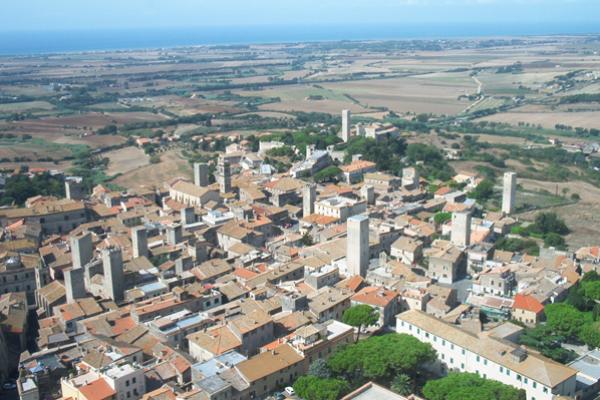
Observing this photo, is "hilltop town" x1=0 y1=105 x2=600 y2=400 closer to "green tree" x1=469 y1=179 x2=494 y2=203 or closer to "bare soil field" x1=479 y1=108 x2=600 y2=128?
"green tree" x1=469 y1=179 x2=494 y2=203

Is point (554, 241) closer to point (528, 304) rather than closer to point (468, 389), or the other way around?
point (528, 304)

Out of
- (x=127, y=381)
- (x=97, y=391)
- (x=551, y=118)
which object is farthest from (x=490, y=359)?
(x=551, y=118)

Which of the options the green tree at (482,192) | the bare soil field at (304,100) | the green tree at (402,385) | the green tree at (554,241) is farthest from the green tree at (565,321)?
the bare soil field at (304,100)

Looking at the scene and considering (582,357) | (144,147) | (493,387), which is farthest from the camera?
(144,147)

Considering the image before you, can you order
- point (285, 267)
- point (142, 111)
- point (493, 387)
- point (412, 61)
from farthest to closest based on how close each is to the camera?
1. point (412, 61)
2. point (142, 111)
3. point (285, 267)
4. point (493, 387)

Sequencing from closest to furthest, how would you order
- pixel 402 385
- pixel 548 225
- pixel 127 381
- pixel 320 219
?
pixel 127 381, pixel 402 385, pixel 320 219, pixel 548 225

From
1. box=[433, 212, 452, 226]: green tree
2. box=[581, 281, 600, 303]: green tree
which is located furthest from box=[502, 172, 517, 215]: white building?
box=[581, 281, 600, 303]: green tree

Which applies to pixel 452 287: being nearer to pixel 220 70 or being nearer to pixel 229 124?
pixel 229 124

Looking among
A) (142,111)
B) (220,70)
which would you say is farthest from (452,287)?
(220,70)
